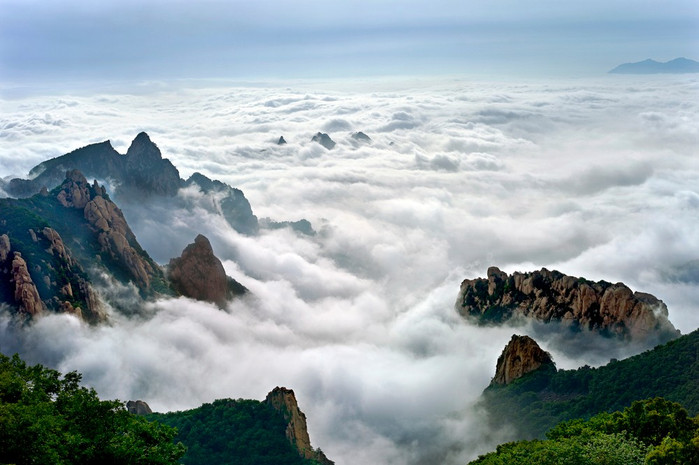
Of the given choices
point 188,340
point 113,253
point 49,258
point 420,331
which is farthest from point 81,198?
point 420,331

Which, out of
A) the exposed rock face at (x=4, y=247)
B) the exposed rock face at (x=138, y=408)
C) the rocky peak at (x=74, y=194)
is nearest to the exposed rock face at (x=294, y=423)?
the exposed rock face at (x=138, y=408)

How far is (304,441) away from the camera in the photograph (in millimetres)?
76688

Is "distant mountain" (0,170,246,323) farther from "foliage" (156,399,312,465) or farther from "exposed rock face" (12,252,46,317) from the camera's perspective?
"foliage" (156,399,312,465)

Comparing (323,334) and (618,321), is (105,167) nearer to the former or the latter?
(323,334)

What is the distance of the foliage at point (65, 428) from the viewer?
31688 millimetres

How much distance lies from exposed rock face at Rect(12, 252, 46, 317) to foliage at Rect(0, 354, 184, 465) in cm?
5681

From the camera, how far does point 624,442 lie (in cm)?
4681

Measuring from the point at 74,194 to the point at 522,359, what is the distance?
287ft

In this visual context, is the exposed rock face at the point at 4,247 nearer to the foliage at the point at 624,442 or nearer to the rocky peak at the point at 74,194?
the rocky peak at the point at 74,194

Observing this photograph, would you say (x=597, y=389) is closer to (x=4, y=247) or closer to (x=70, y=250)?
(x=4, y=247)

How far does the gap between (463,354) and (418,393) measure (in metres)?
16.7

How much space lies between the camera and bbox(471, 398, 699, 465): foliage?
41438 mm

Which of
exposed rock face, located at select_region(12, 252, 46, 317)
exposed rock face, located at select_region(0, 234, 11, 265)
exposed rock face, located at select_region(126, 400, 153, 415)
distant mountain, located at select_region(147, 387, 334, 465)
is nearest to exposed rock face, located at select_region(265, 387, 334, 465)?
distant mountain, located at select_region(147, 387, 334, 465)

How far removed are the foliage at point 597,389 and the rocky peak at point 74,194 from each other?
277 feet
